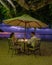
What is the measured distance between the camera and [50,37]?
59.7ft

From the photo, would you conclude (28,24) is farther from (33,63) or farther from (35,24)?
(33,63)

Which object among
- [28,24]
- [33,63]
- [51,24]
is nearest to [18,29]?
[51,24]

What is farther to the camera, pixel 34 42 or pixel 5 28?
pixel 5 28

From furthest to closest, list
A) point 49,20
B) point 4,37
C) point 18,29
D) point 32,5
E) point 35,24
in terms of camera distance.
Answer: point 49,20 → point 18,29 → point 4,37 → point 32,5 → point 35,24

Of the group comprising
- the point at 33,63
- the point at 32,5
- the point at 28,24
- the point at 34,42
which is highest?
the point at 32,5

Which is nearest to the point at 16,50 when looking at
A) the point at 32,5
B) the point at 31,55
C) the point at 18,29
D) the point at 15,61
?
the point at 31,55

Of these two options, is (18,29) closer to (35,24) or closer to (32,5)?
(32,5)

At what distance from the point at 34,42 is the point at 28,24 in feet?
5.77

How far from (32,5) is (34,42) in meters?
6.89

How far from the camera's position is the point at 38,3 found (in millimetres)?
17625

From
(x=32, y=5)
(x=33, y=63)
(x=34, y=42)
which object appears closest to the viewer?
(x=33, y=63)

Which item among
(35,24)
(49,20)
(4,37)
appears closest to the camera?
(35,24)

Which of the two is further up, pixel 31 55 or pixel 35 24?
pixel 35 24

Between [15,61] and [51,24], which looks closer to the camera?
[15,61]
